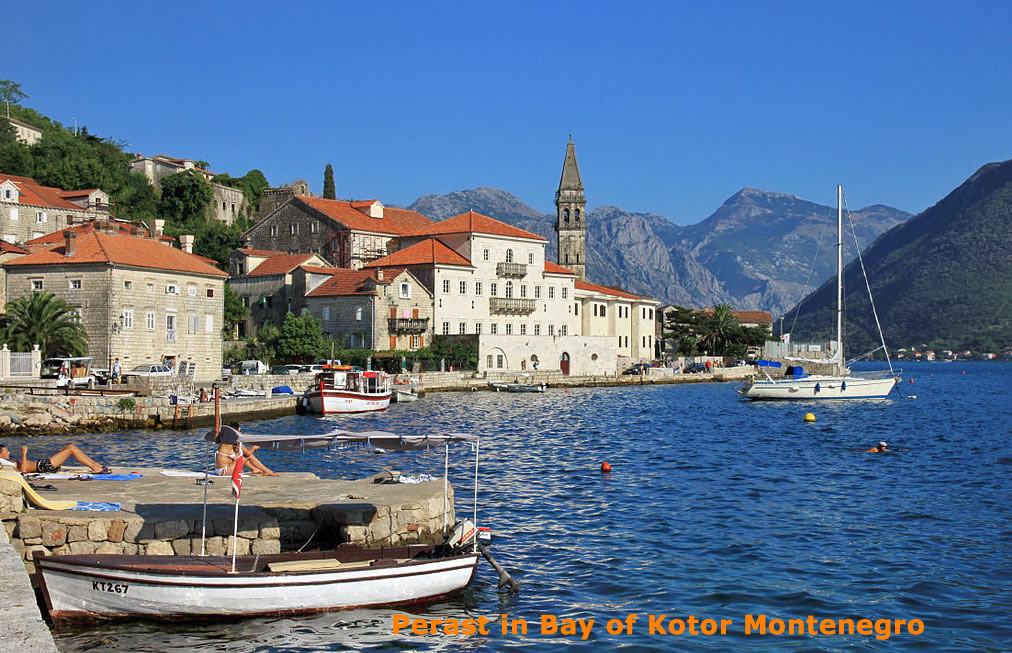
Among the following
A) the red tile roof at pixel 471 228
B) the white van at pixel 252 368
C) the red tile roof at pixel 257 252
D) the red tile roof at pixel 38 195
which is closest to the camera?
the white van at pixel 252 368

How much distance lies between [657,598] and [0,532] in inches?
373

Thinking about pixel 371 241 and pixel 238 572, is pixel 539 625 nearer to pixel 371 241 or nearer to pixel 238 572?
pixel 238 572

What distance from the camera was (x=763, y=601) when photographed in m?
14.5

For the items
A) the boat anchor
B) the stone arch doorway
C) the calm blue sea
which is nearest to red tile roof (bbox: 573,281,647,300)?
the stone arch doorway

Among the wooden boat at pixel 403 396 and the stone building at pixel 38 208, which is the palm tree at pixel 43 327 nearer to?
the wooden boat at pixel 403 396

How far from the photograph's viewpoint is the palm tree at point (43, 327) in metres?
47.2

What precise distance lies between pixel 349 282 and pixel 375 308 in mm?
4478

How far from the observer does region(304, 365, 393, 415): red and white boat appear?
49.4 meters

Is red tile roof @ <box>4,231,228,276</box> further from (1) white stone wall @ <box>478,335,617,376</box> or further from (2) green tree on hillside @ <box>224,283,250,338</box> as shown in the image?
(1) white stone wall @ <box>478,335,617,376</box>

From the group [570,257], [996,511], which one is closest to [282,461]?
[996,511]

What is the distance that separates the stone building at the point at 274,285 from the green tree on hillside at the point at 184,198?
17.6 meters

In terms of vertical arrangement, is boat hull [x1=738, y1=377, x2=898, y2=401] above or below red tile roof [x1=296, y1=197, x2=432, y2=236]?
below

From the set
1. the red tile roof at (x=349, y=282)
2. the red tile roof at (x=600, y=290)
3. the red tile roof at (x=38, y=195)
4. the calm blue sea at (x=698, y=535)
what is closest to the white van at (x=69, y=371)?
the calm blue sea at (x=698, y=535)

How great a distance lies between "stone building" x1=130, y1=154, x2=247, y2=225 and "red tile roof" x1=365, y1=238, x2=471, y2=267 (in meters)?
25.1
